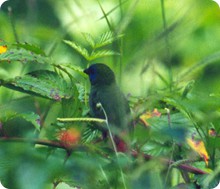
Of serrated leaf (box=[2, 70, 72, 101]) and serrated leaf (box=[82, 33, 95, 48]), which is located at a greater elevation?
serrated leaf (box=[82, 33, 95, 48])

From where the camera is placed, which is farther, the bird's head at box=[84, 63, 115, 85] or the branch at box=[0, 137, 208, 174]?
the bird's head at box=[84, 63, 115, 85]

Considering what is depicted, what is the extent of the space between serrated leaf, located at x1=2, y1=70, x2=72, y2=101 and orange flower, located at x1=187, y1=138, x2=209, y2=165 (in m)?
0.16

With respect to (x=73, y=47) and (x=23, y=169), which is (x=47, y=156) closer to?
(x=23, y=169)

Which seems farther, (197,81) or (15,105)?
(197,81)

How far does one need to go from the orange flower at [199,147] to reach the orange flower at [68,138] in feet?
0.47

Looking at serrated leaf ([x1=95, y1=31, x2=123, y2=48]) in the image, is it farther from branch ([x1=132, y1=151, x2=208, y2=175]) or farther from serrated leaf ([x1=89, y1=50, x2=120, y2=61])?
branch ([x1=132, y1=151, x2=208, y2=175])

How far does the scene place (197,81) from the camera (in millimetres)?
874

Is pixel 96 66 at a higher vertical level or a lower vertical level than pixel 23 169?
higher

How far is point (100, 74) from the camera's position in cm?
87

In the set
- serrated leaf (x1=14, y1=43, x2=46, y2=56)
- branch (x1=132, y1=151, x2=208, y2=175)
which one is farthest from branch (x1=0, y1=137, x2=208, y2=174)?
serrated leaf (x1=14, y1=43, x2=46, y2=56)

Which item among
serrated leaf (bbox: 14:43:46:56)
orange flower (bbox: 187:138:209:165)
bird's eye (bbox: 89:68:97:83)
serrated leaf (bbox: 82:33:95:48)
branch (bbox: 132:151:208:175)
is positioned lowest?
branch (bbox: 132:151:208:175)

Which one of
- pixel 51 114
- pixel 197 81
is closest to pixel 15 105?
pixel 51 114

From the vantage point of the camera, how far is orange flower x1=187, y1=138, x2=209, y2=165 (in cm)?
71

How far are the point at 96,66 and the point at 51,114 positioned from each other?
0.15 m
